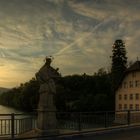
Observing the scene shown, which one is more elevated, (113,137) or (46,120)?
(46,120)

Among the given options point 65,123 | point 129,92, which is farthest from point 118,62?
point 65,123

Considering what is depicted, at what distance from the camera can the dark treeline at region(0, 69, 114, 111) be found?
92.1 m

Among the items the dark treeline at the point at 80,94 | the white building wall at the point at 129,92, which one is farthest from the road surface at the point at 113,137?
the dark treeline at the point at 80,94

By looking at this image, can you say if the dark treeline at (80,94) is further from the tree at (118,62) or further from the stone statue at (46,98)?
the stone statue at (46,98)

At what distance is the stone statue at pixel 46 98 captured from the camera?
16078 millimetres

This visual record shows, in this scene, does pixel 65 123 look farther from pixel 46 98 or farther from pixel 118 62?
pixel 118 62

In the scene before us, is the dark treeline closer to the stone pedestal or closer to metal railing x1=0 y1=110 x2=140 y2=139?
metal railing x1=0 y1=110 x2=140 y2=139

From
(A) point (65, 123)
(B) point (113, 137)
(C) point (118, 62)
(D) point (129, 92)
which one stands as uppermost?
(C) point (118, 62)

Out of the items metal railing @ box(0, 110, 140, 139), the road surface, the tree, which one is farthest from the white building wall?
the road surface

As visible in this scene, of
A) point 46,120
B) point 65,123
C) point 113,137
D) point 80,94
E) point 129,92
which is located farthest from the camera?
point 80,94

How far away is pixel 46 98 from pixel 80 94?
85543 mm

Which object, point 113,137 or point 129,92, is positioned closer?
point 113,137

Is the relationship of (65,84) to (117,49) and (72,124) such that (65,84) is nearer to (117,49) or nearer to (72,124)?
(117,49)

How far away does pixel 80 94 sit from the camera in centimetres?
10169
